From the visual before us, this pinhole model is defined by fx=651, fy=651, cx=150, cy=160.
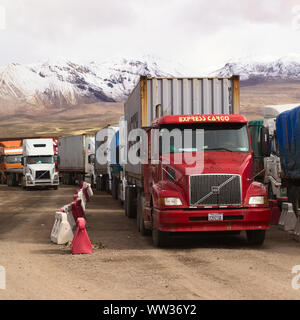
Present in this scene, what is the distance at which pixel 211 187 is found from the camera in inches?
496

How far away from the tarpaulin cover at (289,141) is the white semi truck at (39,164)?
2640cm

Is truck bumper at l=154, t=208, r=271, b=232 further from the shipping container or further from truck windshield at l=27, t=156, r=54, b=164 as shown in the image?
truck windshield at l=27, t=156, r=54, b=164

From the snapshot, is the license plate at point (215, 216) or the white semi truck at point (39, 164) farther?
the white semi truck at point (39, 164)

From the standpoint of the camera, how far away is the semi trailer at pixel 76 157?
43.8m

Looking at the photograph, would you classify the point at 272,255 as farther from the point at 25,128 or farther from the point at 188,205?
the point at 25,128

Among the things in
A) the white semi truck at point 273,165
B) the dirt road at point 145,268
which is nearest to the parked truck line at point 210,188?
the dirt road at point 145,268

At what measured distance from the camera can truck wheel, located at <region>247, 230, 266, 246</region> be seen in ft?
43.0

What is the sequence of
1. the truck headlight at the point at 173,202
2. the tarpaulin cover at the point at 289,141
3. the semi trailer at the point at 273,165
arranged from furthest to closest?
the semi trailer at the point at 273,165
the tarpaulin cover at the point at 289,141
the truck headlight at the point at 173,202

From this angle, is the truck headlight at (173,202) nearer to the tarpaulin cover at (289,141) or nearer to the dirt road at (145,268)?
the dirt road at (145,268)

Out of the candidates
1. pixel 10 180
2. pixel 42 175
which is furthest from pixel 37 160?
pixel 10 180

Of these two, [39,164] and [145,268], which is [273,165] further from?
[39,164]

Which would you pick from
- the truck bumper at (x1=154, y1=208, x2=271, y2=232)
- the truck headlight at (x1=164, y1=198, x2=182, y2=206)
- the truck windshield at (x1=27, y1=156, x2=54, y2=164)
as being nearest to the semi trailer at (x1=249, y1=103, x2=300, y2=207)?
the truck bumper at (x1=154, y1=208, x2=271, y2=232)

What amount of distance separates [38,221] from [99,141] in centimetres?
1732

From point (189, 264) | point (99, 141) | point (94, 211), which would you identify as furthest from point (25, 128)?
point (189, 264)
